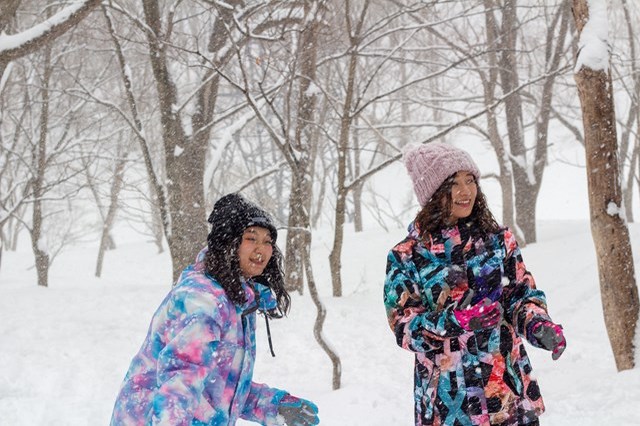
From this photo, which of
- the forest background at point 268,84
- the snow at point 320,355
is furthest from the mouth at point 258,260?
the forest background at point 268,84

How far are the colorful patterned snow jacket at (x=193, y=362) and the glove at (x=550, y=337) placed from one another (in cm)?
106

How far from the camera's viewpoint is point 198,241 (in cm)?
866

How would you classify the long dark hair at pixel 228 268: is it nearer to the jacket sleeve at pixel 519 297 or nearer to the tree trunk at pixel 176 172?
the jacket sleeve at pixel 519 297

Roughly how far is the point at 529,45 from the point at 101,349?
1254cm

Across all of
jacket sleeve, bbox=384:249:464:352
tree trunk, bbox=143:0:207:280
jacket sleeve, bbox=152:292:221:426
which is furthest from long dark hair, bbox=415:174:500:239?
tree trunk, bbox=143:0:207:280

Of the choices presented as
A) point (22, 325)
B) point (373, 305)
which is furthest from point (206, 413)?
point (373, 305)

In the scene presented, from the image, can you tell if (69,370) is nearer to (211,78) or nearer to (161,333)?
(211,78)

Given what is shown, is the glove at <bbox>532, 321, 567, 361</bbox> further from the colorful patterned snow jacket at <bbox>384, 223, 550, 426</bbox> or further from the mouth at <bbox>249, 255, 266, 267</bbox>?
the mouth at <bbox>249, 255, 266, 267</bbox>

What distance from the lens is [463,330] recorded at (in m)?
2.39

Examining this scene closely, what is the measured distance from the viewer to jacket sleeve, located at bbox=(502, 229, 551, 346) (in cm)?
246

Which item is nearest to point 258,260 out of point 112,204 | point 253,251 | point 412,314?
point 253,251

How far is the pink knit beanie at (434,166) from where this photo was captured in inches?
105

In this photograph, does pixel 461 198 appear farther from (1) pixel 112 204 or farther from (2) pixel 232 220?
(1) pixel 112 204

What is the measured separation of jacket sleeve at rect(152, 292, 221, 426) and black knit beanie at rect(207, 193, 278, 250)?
0.29m
